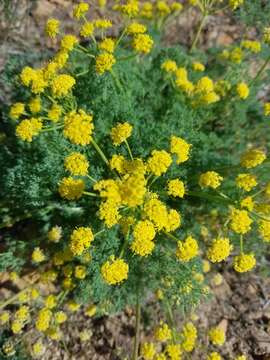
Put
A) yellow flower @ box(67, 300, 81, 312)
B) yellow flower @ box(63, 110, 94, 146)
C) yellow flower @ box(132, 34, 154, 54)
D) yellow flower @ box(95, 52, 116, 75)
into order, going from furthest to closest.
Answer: yellow flower @ box(67, 300, 81, 312), yellow flower @ box(132, 34, 154, 54), yellow flower @ box(95, 52, 116, 75), yellow flower @ box(63, 110, 94, 146)

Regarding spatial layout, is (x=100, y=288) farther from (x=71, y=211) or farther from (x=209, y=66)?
(x=209, y=66)

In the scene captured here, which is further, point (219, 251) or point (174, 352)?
point (174, 352)

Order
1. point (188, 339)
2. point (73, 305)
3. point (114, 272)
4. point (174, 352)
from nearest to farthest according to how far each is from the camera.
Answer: point (114, 272) < point (174, 352) < point (188, 339) < point (73, 305)

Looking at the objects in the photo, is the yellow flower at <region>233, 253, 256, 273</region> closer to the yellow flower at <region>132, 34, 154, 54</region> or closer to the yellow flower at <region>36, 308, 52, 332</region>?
the yellow flower at <region>36, 308, 52, 332</region>


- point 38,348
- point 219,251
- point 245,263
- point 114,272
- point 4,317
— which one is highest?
point 114,272

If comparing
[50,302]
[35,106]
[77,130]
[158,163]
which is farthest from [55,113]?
[50,302]

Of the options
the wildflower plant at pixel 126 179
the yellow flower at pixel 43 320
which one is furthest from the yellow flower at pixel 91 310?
the yellow flower at pixel 43 320

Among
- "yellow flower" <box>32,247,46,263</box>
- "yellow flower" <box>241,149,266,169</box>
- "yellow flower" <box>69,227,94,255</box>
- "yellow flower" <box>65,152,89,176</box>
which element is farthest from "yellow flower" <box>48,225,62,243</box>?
"yellow flower" <box>241,149,266,169</box>

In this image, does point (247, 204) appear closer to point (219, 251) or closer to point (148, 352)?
point (219, 251)
